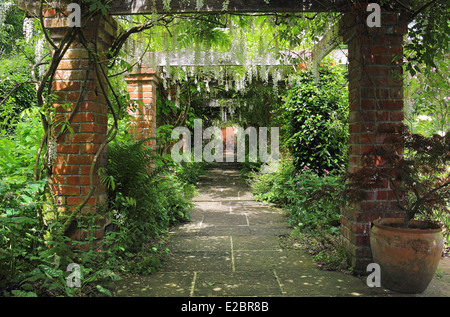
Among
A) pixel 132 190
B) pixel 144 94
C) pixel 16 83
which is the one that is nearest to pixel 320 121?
pixel 144 94

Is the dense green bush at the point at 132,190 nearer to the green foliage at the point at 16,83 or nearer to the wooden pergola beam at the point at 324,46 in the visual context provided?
the wooden pergola beam at the point at 324,46

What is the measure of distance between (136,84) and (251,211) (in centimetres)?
296

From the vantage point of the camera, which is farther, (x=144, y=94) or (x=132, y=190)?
(x=144, y=94)

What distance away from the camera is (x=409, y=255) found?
2.46 metres

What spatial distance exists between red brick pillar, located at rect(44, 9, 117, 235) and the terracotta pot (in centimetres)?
234

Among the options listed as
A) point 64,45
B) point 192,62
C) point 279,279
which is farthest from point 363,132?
point 192,62

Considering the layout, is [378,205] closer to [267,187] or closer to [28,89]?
[267,187]

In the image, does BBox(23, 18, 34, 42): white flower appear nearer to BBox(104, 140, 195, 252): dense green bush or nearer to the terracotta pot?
BBox(104, 140, 195, 252): dense green bush

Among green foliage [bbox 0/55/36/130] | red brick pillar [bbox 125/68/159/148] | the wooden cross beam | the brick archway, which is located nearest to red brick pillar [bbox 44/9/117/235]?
the brick archway

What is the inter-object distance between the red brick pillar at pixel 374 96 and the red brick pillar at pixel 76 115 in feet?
7.27

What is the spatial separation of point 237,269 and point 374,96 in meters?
1.91

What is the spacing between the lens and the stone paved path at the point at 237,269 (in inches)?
101

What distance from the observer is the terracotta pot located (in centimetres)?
245

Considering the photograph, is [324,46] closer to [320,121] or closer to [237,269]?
[320,121]
